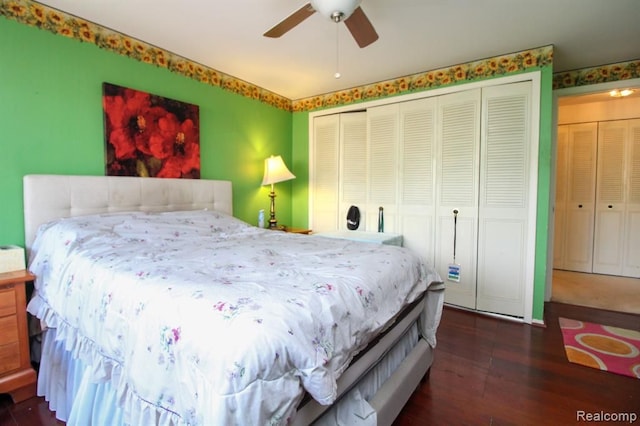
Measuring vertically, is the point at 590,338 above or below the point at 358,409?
below

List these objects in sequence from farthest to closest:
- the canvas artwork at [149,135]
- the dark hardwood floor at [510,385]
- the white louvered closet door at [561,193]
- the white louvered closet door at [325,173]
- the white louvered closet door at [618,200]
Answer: the white louvered closet door at [561,193] → the white louvered closet door at [618,200] → the white louvered closet door at [325,173] → the canvas artwork at [149,135] → the dark hardwood floor at [510,385]

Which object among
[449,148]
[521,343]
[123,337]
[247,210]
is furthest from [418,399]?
[247,210]

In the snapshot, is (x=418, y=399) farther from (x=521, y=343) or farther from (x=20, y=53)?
(x=20, y=53)

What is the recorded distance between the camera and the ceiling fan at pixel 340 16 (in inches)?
63.3

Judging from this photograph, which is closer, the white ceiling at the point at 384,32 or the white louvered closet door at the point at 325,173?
the white ceiling at the point at 384,32

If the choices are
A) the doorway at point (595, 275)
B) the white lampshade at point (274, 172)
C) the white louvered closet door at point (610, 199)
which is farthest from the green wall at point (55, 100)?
the white louvered closet door at point (610, 199)

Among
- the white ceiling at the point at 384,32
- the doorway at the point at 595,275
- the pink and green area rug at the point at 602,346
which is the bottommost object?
the pink and green area rug at the point at 602,346

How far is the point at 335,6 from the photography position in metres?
1.60

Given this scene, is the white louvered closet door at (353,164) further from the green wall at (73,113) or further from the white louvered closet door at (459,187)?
the green wall at (73,113)

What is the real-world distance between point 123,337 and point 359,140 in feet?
10.7

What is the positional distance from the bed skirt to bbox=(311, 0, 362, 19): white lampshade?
1.80 meters

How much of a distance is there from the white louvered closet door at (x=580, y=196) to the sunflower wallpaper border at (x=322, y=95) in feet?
5.63

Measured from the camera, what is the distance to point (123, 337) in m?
1.21

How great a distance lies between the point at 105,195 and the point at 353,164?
2.62 m
